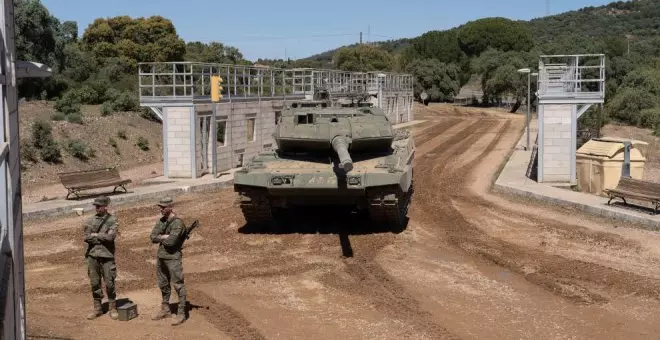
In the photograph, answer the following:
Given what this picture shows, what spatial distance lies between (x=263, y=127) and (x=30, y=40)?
19.9m

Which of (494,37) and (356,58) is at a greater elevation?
(494,37)

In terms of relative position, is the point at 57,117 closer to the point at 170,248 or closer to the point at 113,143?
the point at 113,143

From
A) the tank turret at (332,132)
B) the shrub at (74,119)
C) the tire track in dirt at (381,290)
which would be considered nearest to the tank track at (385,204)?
the tire track in dirt at (381,290)

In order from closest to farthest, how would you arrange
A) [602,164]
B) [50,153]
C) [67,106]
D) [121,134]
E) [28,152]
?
[602,164] < [28,152] < [50,153] < [121,134] < [67,106]

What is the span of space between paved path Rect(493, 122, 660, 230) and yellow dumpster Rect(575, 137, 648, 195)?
26.4 inches

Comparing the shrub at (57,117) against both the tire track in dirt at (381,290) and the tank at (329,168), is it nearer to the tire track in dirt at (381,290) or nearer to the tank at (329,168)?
the tank at (329,168)

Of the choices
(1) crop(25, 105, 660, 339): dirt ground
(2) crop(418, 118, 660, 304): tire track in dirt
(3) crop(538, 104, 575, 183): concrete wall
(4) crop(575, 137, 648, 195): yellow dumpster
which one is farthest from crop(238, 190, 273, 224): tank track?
(4) crop(575, 137, 648, 195): yellow dumpster

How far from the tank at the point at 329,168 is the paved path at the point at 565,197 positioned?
4.31 metres

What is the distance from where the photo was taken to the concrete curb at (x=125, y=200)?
53.0 ft

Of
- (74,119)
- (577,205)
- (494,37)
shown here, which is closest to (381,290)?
(577,205)

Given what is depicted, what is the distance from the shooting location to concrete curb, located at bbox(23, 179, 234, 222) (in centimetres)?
1616

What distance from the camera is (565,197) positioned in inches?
707

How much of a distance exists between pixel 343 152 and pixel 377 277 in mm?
2743

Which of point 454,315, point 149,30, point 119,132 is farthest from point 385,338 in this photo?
point 149,30
